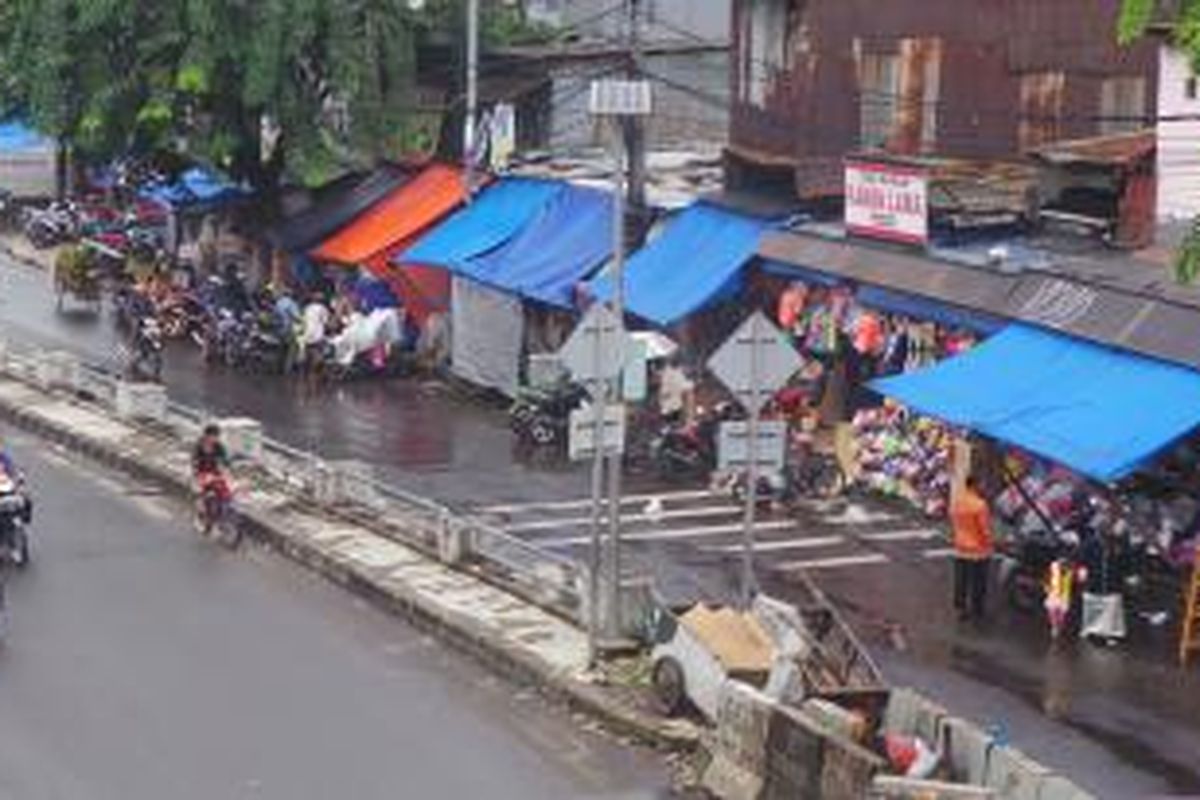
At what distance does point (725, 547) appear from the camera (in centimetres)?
2425

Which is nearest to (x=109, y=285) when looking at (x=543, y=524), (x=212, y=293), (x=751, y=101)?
(x=212, y=293)

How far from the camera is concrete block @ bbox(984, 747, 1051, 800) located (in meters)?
13.7

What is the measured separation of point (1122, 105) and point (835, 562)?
22.2ft

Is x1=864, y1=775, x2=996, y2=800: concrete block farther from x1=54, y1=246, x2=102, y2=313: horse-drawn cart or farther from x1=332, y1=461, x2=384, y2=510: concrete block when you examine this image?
x1=54, y1=246, x2=102, y2=313: horse-drawn cart

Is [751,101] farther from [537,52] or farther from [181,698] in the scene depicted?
[181,698]

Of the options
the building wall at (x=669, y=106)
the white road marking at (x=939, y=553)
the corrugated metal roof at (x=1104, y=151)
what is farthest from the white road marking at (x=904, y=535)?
the building wall at (x=669, y=106)

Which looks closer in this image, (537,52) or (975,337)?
(975,337)

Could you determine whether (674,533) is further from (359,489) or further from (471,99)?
(471,99)

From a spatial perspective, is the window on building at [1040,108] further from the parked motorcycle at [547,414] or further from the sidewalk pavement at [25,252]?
the sidewalk pavement at [25,252]

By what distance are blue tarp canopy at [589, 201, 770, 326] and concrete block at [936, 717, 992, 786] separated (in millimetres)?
15078

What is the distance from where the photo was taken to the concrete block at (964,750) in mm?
14328

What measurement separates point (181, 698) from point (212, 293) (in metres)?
25.0

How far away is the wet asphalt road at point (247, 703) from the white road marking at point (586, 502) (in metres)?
3.53

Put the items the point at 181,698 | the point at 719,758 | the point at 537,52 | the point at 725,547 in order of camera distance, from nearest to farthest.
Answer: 1. the point at 719,758
2. the point at 181,698
3. the point at 725,547
4. the point at 537,52
